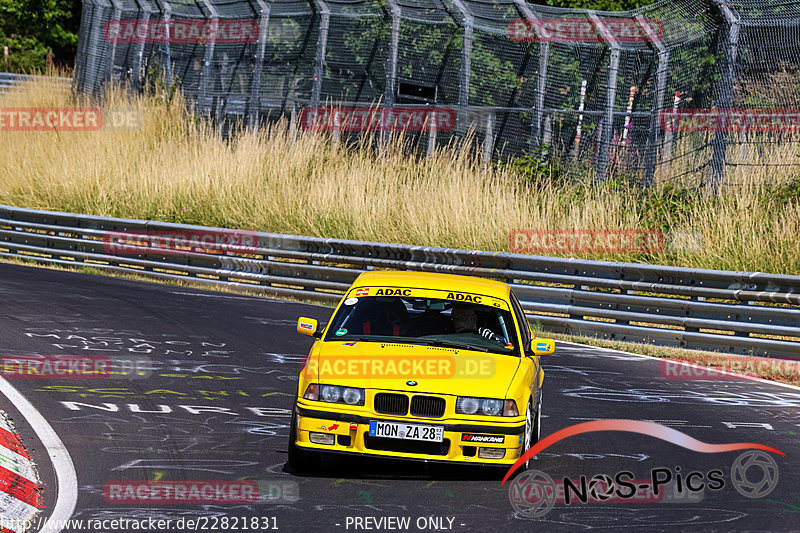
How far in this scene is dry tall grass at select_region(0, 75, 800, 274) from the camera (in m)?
17.4

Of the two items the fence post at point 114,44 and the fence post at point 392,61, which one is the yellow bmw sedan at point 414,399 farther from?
the fence post at point 114,44

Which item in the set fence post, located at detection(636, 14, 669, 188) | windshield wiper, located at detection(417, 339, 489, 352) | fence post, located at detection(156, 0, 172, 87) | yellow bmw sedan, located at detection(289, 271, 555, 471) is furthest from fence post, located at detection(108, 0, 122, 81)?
windshield wiper, located at detection(417, 339, 489, 352)

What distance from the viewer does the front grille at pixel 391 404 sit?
7523mm

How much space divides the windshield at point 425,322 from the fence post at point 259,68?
16788 mm

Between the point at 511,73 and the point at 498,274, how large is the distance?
5887 millimetres

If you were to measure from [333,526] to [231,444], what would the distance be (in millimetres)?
2363

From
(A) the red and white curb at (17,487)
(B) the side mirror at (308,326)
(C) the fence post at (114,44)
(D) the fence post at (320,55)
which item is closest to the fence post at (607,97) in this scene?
(D) the fence post at (320,55)

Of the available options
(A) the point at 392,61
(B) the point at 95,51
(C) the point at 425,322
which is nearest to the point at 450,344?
(C) the point at 425,322

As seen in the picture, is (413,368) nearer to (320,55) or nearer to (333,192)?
(333,192)

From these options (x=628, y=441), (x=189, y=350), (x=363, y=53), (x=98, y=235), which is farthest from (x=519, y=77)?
(x=628, y=441)

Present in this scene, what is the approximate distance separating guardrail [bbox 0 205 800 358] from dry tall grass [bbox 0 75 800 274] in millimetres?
1417

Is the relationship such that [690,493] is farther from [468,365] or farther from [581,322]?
[581,322]

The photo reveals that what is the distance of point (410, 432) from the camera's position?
7.46m

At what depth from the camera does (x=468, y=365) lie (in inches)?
314
